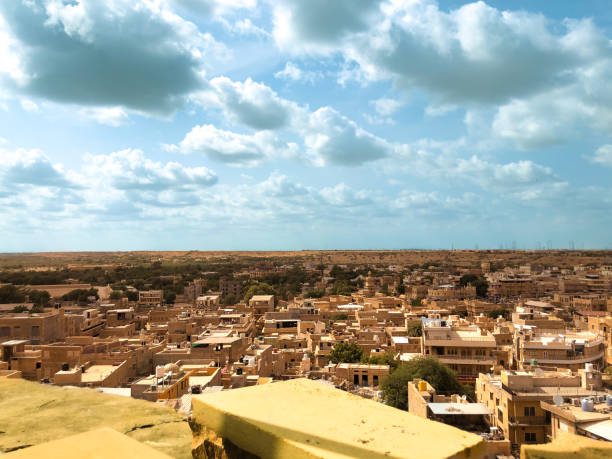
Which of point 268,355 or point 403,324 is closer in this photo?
point 268,355

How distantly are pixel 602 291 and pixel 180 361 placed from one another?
62255mm

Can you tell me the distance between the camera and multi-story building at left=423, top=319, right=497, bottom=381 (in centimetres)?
2441

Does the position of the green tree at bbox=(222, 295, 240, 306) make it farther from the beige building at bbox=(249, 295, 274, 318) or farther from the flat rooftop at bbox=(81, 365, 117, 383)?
the flat rooftop at bbox=(81, 365, 117, 383)

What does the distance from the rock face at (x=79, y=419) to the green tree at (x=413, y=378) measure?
16.9 metres

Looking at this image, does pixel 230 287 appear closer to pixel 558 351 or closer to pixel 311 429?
pixel 558 351

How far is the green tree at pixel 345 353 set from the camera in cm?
2480

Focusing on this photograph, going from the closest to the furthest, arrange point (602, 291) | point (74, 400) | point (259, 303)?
point (74, 400), point (259, 303), point (602, 291)

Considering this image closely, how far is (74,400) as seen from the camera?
2953 mm

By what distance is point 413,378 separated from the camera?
19.1 m

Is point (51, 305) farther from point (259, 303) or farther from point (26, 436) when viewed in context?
point (26, 436)

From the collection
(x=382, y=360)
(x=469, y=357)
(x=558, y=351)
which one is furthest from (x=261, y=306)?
(x=558, y=351)

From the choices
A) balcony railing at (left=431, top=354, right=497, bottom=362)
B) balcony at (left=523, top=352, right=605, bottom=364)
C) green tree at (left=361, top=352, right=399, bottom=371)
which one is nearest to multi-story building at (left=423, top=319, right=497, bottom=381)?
balcony railing at (left=431, top=354, right=497, bottom=362)

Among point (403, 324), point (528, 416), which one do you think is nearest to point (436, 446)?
point (528, 416)

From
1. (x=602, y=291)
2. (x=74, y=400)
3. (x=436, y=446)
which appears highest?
(x=436, y=446)
